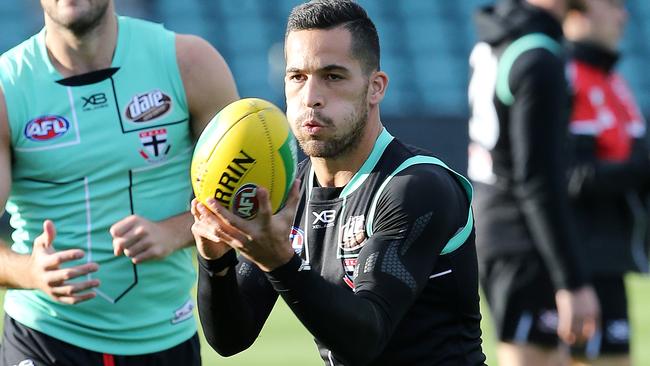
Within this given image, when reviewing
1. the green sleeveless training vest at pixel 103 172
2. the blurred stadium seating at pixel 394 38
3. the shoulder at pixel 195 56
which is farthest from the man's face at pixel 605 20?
the blurred stadium seating at pixel 394 38

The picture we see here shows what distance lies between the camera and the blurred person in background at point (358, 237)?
3.48 metres

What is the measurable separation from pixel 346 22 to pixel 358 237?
24.6 inches

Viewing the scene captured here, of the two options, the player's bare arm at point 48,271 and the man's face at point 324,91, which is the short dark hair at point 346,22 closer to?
the man's face at point 324,91

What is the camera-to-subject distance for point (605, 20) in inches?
250

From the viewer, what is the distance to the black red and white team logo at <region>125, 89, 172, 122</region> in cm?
467

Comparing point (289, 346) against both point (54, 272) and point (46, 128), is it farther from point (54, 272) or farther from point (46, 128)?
A: point (54, 272)

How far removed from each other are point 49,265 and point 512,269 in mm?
2555

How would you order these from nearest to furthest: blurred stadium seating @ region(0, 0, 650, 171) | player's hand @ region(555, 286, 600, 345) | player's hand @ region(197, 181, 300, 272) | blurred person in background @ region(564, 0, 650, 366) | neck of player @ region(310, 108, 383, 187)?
player's hand @ region(197, 181, 300, 272)
neck of player @ region(310, 108, 383, 187)
player's hand @ region(555, 286, 600, 345)
blurred person in background @ region(564, 0, 650, 366)
blurred stadium seating @ region(0, 0, 650, 171)

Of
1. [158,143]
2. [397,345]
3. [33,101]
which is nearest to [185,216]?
[158,143]

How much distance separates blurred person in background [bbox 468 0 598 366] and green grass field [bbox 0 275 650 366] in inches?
123

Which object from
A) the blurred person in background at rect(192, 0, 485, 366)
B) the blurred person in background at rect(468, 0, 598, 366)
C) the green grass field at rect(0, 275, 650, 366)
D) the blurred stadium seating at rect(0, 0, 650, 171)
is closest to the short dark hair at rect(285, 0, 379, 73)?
the blurred person in background at rect(192, 0, 485, 366)

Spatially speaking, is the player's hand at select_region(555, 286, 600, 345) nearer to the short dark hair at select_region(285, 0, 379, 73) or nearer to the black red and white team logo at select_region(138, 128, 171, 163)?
the black red and white team logo at select_region(138, 128, 171, 163)

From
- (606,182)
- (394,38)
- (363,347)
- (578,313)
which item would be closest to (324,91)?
(363,347)

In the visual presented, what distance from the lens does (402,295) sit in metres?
3.51
